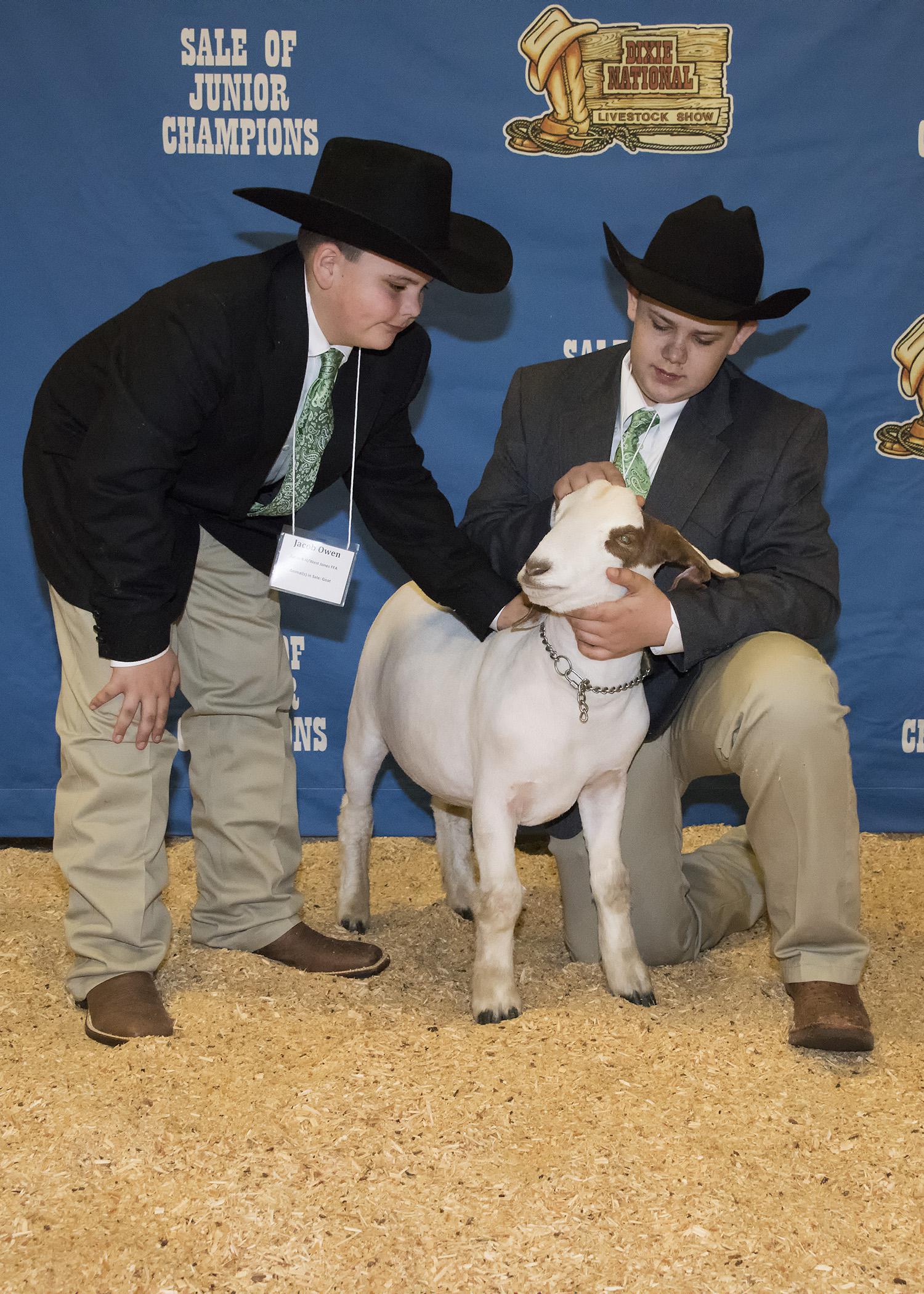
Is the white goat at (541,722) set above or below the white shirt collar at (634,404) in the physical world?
below

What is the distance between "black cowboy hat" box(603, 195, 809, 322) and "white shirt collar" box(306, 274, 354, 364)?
753mm

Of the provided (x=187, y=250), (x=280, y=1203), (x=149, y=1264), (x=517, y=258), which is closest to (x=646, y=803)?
(x=280, y=1203)

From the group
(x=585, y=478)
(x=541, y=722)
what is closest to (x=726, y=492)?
(x=585, y=478)

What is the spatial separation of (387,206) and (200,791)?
164cm

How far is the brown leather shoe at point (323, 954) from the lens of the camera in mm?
3223

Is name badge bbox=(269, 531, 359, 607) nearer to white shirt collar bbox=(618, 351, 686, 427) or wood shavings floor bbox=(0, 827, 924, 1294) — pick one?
white shirt collar bbox=(618, 351, 686, 427)

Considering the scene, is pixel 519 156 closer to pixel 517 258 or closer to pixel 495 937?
pixel 517 258

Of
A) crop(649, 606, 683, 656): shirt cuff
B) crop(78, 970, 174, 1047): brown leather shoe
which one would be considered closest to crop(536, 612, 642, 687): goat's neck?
crop(649, 606, 683, 656): shirt cuff

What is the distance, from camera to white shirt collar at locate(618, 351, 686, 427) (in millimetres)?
3207

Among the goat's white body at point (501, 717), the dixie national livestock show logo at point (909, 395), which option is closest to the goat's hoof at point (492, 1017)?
the goat's white body at point (501, 717)

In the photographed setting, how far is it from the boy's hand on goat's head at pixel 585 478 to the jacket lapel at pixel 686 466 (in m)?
0.28

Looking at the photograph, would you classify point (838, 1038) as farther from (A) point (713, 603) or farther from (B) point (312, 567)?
(B) point (312, 567)

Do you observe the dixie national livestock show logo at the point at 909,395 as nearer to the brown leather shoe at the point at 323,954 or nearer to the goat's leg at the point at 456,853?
the goat's leg at the point at 456,853

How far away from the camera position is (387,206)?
2.64m
